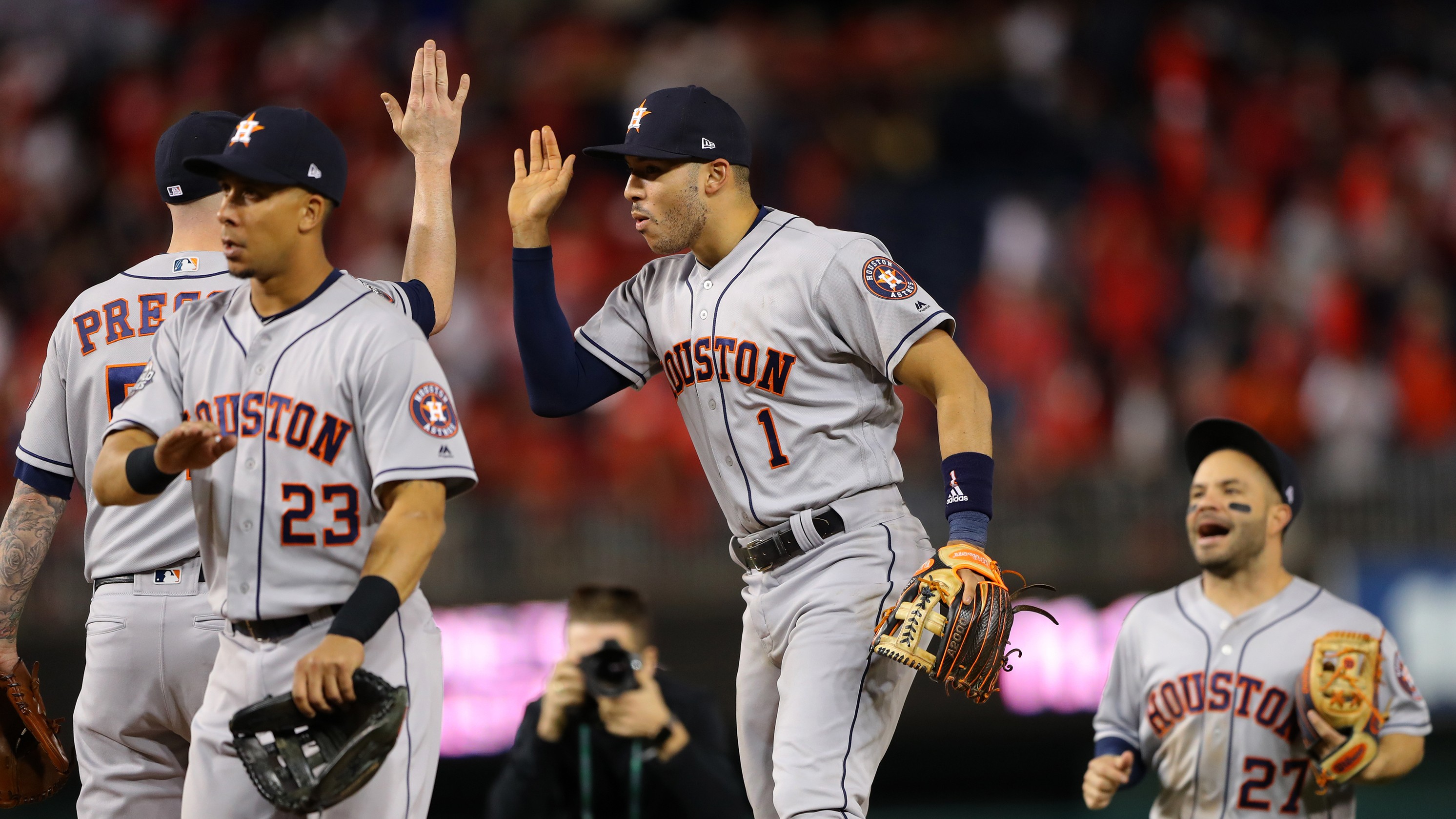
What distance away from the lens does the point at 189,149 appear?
388 centimetres

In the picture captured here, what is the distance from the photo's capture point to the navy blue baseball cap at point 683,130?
4.09 metres

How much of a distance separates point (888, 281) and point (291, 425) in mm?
1546

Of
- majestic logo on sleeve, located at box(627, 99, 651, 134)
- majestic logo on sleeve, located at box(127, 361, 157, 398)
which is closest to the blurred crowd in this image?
majestic logo on sleeve, located at box(627, 99, 651, 134)

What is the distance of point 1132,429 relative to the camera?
10242 mm

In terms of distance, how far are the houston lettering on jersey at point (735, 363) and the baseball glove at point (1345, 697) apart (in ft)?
6.29

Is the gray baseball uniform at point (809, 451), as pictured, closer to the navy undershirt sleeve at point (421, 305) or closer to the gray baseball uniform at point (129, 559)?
the navy undershirt sleeve at point (421, 305)

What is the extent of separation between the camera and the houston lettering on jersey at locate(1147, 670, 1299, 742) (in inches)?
192

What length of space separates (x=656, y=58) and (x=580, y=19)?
0.96 m

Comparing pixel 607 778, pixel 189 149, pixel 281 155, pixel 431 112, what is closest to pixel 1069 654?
pixel 607 778

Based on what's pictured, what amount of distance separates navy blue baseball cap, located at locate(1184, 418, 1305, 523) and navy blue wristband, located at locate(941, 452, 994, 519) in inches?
63.2

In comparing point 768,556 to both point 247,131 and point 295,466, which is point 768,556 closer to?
point 295,466

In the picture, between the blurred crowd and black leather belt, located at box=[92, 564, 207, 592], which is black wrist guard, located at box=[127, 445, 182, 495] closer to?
black leather belt, located at box=[92, 564, 207, 592]

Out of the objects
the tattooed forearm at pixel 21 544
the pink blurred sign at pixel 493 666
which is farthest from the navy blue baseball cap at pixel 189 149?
the pink blurred sign at pixel 493 666

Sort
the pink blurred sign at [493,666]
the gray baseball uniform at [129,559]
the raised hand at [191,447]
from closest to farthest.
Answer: the raised hand at [191,447]
the gray baseball uniform at [129,559]
the pink blurred sign at [493,666]
